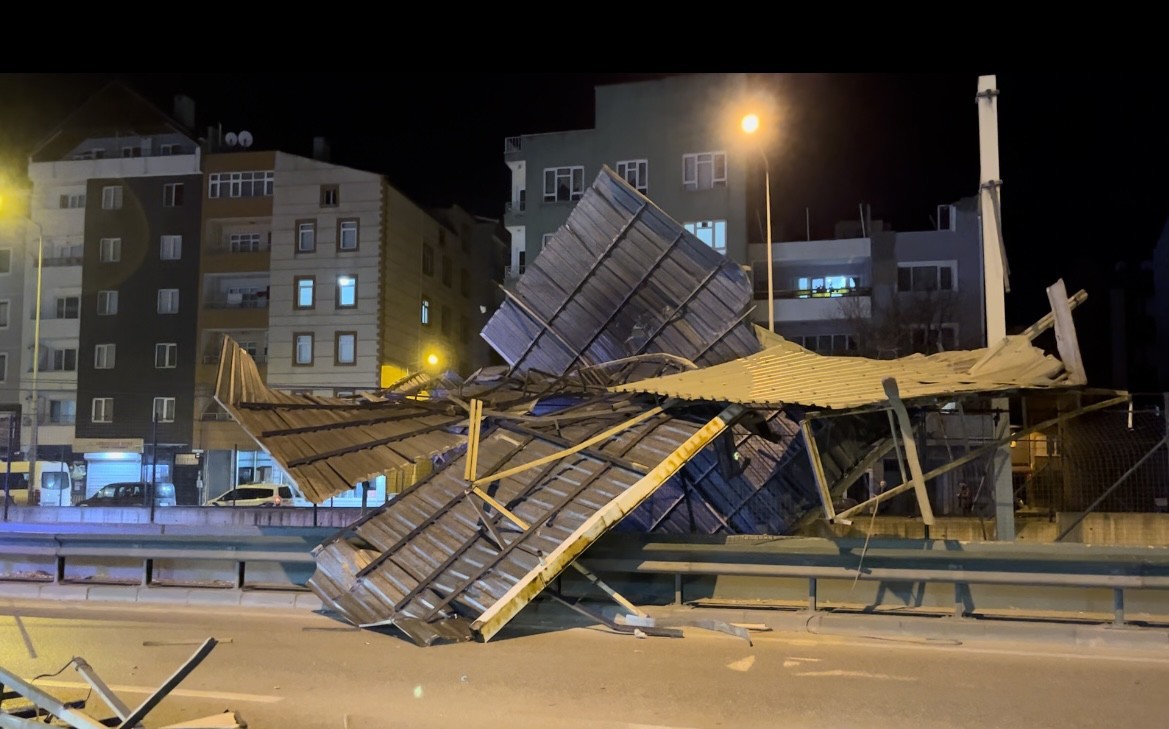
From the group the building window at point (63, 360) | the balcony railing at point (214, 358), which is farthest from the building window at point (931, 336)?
the building window at point (63, 360)

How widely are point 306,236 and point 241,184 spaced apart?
4119mm

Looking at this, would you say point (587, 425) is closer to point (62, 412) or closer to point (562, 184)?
point (562, 184)

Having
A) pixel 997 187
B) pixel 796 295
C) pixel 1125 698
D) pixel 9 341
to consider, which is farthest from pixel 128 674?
pixel 9 341

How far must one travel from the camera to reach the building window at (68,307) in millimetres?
39375

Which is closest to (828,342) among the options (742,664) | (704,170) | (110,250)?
(704,170)

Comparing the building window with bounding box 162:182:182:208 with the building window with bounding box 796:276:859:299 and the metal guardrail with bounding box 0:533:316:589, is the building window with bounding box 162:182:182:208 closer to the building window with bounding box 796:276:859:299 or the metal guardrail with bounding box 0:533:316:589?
the building window with bounding box 796:276:859:299

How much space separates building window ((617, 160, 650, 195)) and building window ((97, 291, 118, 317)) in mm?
23886

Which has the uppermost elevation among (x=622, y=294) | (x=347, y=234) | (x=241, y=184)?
(x=241, y=184)

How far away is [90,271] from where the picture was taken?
39.1 m

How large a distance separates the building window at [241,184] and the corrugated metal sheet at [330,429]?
29082 millimetres

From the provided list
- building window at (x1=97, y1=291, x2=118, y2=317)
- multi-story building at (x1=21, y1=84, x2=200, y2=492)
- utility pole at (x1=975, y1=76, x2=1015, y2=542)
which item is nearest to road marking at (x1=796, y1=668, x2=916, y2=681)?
utility pole at (x1=975, y1=76, x2=1015, y2=542)

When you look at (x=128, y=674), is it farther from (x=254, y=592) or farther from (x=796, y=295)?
(x=796, y=295)

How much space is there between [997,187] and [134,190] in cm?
3844

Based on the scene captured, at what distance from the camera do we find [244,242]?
125ft
